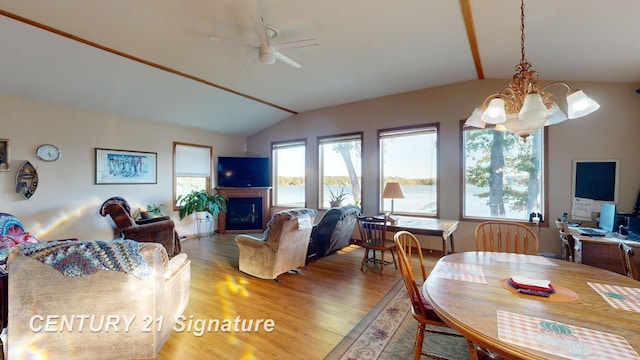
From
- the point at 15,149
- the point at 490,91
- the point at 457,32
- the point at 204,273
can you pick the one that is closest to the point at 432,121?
the point at 490,91

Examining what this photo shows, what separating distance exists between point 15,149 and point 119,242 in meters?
3.91

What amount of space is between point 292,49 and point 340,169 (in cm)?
310

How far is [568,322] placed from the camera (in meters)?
1.21

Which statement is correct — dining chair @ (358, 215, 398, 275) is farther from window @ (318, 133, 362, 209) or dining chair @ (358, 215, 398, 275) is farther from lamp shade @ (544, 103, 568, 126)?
lamp shade @ (544, 103, 568, 126)

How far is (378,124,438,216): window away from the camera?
508cm

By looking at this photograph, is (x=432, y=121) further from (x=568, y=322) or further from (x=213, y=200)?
(x=213, y=200)

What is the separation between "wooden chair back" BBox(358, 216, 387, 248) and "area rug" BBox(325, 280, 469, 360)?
1183 mm

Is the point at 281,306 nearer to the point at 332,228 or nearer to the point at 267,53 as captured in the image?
the point at 332,228

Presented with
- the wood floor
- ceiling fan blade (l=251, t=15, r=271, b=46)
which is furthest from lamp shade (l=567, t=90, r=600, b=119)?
ceiling fan blade (l=251, t=15, r=271, b=46)

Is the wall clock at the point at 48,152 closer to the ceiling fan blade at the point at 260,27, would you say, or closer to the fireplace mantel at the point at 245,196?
the fireplace mantel at the point at 245,196

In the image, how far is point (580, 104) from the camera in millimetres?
1795

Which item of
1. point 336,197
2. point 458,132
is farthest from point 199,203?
point 458,132

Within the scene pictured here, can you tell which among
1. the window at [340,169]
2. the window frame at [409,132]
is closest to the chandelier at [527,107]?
the window frame at [409,132]

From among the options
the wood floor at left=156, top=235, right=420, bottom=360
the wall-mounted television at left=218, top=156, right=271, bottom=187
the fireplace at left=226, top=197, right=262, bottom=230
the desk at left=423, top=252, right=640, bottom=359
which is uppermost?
the wall-mounted television at left=218, top=156, right=271, bottom=187
